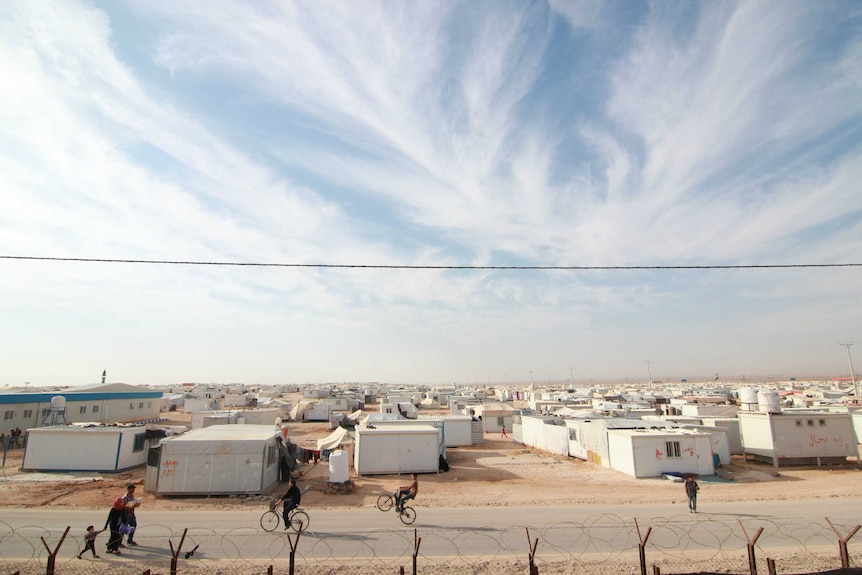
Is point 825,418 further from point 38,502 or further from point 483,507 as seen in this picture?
point 38,502

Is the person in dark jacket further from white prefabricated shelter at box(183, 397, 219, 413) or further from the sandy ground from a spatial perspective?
white prefabricated shelter at box(183, 397, 219, 413)

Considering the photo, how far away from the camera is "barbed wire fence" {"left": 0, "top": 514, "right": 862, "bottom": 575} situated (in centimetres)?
1292

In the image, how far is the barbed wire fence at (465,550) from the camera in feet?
42.4

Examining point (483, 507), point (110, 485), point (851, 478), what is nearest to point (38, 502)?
point (110, 485)

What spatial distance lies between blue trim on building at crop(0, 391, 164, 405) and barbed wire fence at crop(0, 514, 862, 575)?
36.1 metres

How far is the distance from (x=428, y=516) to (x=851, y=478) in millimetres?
26737

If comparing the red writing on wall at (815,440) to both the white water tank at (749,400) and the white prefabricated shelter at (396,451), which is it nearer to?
the white water tank at (749,400)

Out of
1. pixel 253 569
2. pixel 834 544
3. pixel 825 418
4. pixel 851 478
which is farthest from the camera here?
pixel 825 418

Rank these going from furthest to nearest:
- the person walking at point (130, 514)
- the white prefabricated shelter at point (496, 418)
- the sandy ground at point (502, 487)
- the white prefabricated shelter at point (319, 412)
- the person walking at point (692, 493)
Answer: the white prefabricated shelter at point (319, 412) < the white prefabricated shelter at point (496, 418) < the sandy ground at point (502, 487) < the person walking at point (692, 493) < the person walking at point (130, 514)

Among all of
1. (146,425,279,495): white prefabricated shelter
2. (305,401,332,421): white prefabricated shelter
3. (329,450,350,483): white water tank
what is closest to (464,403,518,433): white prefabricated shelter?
(305,401,332,421): white prefabricated shelter

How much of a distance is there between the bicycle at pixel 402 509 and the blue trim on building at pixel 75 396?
43.8 metres

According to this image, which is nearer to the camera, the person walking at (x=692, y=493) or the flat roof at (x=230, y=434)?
the person walking at (x=692, y=493)

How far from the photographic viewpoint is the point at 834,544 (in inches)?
580

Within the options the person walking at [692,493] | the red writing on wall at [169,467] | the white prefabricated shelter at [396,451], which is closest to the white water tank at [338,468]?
the white prefabricated shelter at [396,451]
